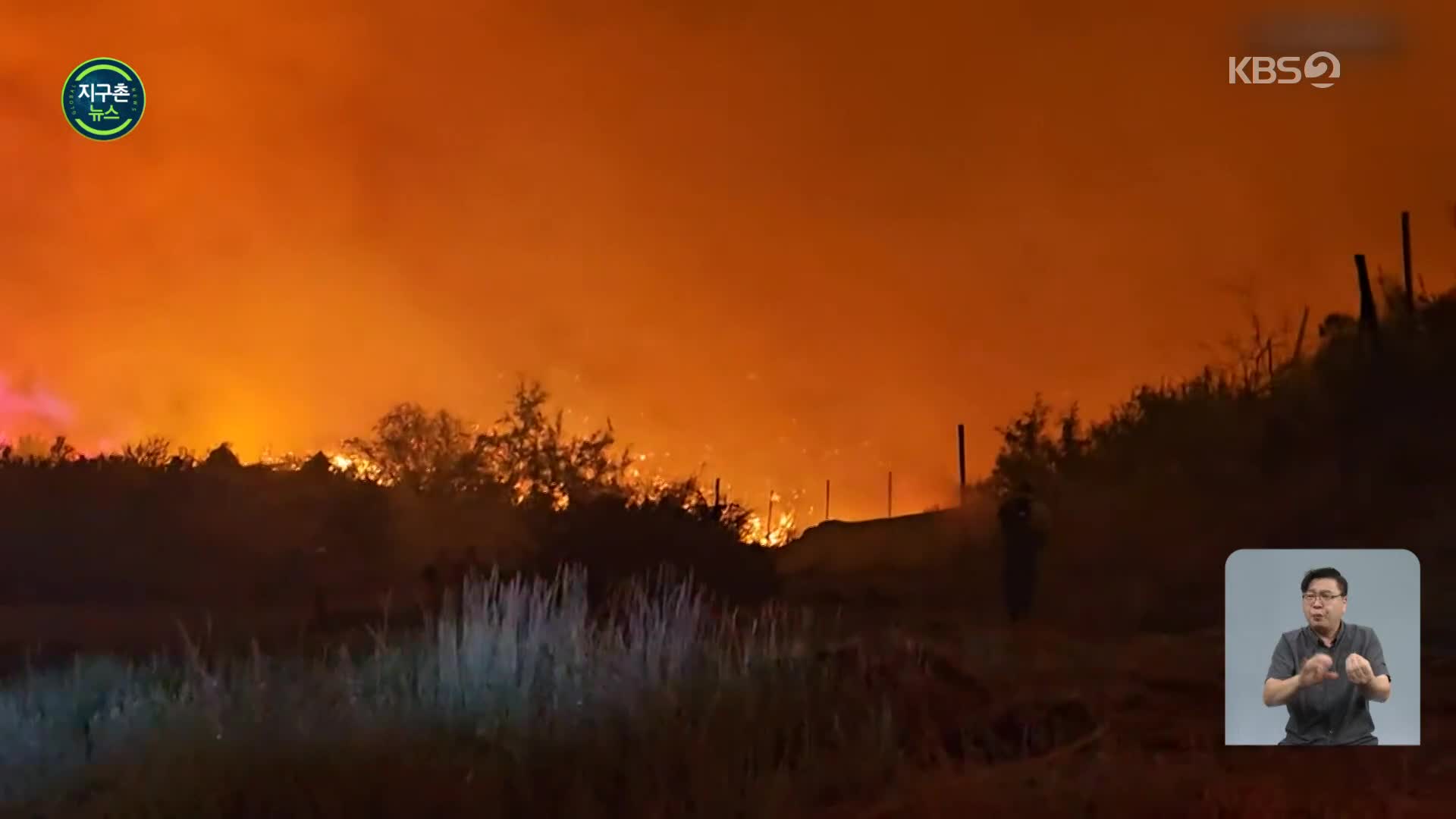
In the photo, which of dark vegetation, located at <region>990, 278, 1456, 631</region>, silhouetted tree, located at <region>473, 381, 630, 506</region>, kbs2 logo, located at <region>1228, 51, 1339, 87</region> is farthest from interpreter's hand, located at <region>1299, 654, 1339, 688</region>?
silhouetted tree, located at <region>473, 381, 630, 506</region>

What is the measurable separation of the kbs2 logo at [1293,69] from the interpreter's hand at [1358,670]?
1656 millimetres

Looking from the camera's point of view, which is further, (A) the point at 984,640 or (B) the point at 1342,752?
(A) the point at 984,640

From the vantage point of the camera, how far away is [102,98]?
9.55 ft

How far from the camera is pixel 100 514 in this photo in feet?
9.95

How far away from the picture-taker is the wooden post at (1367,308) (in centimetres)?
320

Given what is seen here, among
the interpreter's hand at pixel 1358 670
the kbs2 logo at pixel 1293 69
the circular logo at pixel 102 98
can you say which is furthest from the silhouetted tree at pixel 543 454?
the kbs2 logo at pixel 1293 69

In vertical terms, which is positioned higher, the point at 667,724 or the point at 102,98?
the point at 102,98

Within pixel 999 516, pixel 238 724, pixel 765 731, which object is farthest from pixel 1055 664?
pixel 238 724

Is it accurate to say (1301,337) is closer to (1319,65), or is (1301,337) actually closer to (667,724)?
(1319,65)

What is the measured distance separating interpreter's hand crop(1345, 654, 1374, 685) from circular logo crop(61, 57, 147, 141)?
366 centimetres

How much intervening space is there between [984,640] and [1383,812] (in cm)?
103

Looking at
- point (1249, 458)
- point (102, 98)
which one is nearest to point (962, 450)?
point (1249, 458)

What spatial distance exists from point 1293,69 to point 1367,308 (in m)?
0.79

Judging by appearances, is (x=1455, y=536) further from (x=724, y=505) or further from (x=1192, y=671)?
(x=724, y=505)
